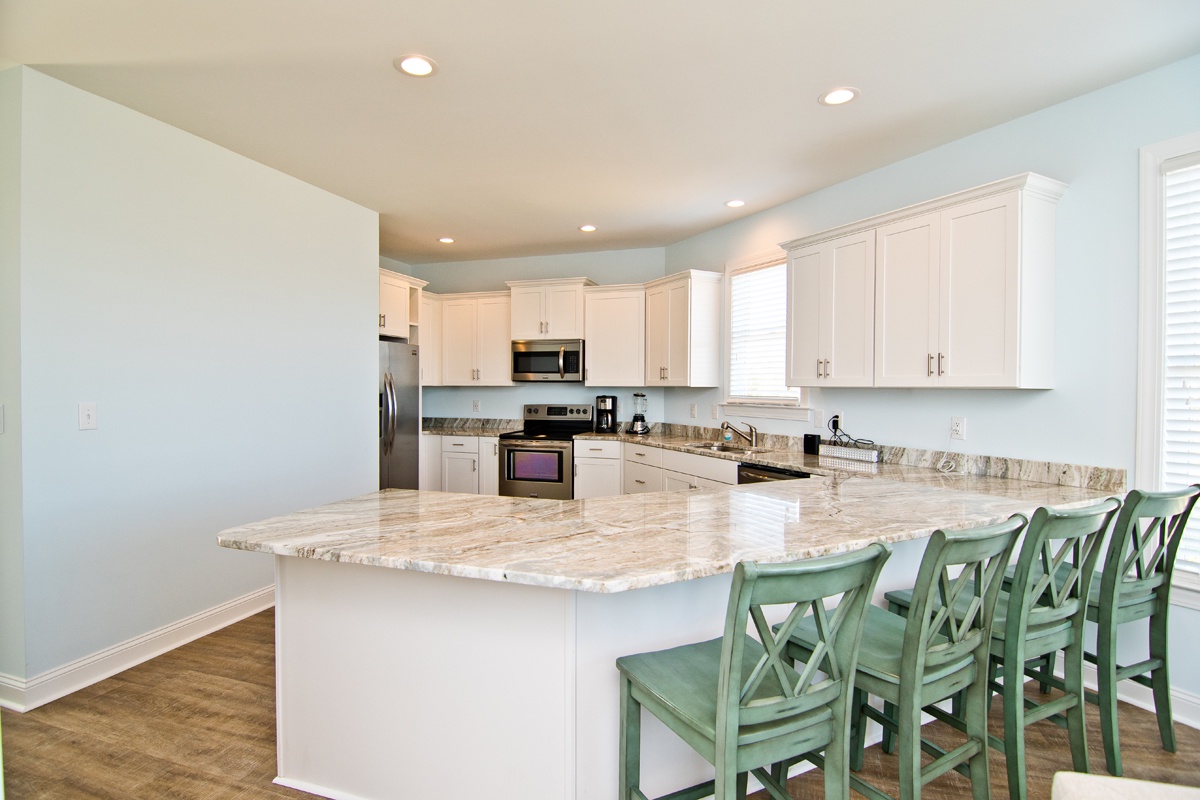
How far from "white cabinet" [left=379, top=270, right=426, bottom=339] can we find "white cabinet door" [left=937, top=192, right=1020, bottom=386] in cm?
390

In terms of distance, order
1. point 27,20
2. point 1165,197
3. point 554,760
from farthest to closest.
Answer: point 1165,197 → point 27,20 → point 554,760

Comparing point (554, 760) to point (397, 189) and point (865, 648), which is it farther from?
point (397, 189)

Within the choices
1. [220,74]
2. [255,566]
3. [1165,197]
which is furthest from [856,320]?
[255,566]

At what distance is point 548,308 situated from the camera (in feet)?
17.6

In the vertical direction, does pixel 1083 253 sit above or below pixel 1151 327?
above

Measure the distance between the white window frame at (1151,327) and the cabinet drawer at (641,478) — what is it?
8.88 ft

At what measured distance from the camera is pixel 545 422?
566 centimetres

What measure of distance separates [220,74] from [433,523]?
2.12 meters

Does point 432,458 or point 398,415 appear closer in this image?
point 398,415

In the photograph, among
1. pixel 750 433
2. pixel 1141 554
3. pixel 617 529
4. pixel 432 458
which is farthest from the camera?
pixel 432 458

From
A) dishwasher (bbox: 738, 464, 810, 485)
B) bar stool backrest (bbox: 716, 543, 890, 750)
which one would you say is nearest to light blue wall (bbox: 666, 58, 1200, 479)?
dishwasher (bbox: 738, 464, 810, 485)

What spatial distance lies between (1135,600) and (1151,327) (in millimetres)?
1106

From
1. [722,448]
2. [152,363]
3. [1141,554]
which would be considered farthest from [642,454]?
[152,363]

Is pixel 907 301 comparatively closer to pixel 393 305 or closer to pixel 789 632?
pixel 789 632
